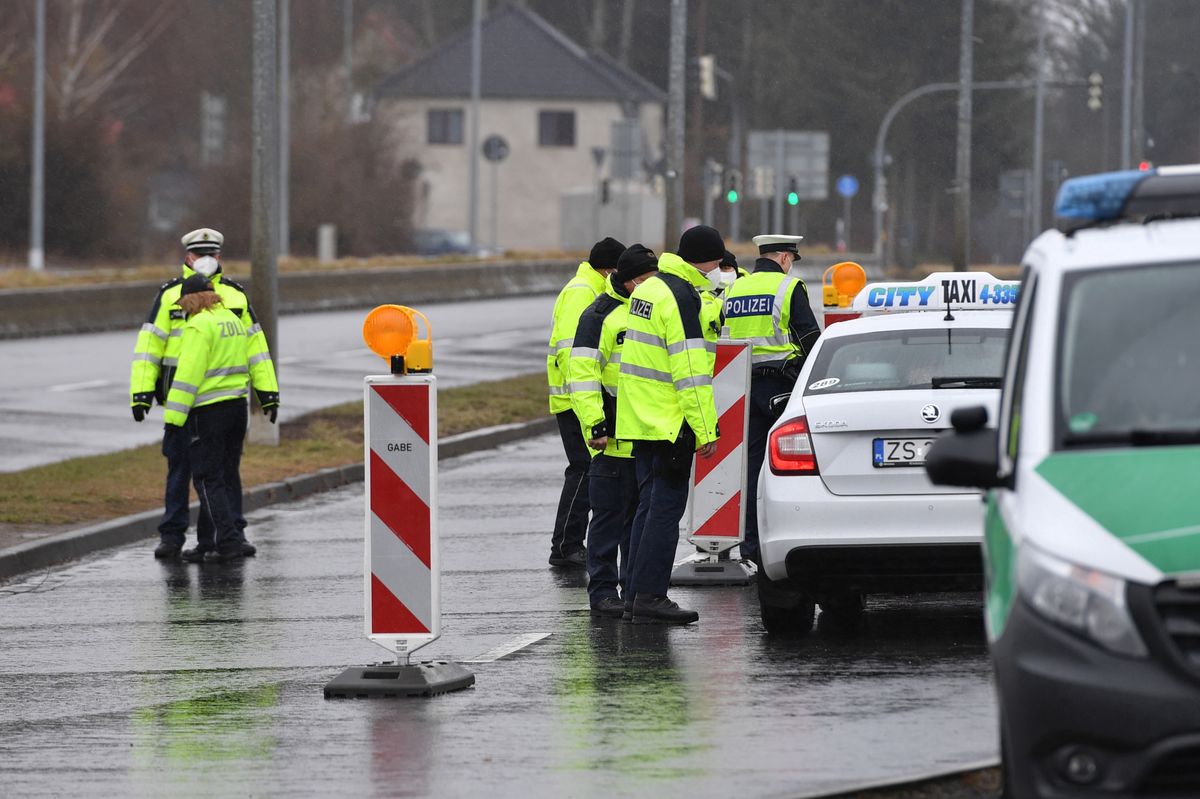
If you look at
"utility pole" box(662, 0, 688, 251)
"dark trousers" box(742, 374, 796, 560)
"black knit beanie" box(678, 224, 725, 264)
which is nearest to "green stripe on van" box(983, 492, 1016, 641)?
"black knit beanie" box(678, 224, 725, 264)

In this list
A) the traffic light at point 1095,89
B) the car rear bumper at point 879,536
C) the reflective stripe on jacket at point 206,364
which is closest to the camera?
the car rear bumper at point 879,536

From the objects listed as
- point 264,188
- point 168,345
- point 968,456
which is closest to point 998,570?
point 968,456

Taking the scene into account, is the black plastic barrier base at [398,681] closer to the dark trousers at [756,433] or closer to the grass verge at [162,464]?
the dark trousers at [756,433]

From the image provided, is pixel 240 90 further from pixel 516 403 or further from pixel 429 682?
pixel 429 682

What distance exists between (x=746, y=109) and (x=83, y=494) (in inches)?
3281

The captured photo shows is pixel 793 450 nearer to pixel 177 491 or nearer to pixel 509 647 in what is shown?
pixel 509 647

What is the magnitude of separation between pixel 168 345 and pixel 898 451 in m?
5.78

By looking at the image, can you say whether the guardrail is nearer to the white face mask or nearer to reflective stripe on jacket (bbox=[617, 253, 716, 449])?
the white face mask

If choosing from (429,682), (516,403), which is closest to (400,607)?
(429,682)

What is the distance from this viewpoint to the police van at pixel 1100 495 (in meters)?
5.05

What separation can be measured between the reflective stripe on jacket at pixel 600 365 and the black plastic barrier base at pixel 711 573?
4.28 feet

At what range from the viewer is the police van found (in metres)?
5.05

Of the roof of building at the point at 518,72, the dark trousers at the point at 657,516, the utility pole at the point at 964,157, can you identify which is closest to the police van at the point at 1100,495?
the dark trousers at the point at 657,516

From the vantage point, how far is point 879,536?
30.6 feet
